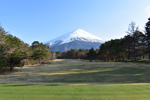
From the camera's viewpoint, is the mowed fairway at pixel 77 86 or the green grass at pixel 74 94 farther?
the mowed fairway at pixel 77 86

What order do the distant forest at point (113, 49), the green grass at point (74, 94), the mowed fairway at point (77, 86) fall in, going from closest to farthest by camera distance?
1. the green grass at point (74, 94)
2. the mowed fairway at point (77, 86)
3. the distant forest at point (113, 49)

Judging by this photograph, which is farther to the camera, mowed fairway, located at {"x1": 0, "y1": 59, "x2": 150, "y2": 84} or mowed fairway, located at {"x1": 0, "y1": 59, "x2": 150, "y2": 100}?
mowed fairway, located at {"x1": 0, "y1": 59, "x2": 150, "y2": 84}

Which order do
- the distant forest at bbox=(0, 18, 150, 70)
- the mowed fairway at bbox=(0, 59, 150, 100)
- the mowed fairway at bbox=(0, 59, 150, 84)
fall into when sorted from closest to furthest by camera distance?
the mowed fairway at bbox=(0, 59, 150, 100) → the mowed fairway at bbox=(0, 59, 150, 84) → the distant forest at bbox=(0, 18, 150, 70)

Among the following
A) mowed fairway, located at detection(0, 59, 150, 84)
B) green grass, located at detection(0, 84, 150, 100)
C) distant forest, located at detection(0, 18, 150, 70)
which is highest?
distant forest, located at detection(0, 18, 150, 70)

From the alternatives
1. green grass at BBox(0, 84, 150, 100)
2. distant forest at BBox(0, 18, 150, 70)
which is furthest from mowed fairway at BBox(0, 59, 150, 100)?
distant forest at BBox(0, 18, 150, 70)

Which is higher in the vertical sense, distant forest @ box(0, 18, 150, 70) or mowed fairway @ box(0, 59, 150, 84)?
distant forest @ box(0, 18, 150, 70)

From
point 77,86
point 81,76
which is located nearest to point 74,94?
point 77,86

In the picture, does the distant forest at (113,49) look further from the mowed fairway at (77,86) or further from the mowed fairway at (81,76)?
the mowed fairway at (77,86)

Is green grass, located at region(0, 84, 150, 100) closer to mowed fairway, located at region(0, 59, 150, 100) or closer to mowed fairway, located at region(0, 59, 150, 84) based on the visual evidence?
mowed fairway, located at region(0, 59, 150, 100)

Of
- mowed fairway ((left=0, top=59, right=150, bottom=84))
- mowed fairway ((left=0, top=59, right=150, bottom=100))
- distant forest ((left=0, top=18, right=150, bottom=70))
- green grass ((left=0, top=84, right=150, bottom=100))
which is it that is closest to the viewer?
green grass ((left=0, top=84, right=150, bottom=100))

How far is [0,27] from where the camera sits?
29.7 meters

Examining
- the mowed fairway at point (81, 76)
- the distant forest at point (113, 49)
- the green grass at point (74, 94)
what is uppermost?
the distant forest at point (113, 49)

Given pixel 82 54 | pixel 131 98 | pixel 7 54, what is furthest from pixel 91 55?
pixel 131 98

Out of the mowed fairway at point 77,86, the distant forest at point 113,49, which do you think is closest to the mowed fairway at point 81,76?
the mowed fairway at point 77,86
